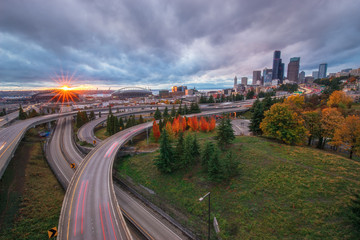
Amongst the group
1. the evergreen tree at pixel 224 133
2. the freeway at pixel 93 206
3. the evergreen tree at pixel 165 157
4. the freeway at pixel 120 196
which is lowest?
the freeway at pixel 120 196

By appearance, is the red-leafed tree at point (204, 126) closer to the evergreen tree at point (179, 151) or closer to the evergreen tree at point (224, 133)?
the evergreen tree at point (224, 133)

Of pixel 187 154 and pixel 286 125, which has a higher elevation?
pixel 286 125

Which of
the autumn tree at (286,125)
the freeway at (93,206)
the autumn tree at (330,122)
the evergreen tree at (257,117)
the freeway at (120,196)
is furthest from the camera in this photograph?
the evergreen tree at (257,117)

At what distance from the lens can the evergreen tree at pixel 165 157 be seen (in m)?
29.6

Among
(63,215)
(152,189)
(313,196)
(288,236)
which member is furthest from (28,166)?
(313,196)

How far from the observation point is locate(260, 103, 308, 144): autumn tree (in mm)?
33853

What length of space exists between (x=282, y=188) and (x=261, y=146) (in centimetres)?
1425

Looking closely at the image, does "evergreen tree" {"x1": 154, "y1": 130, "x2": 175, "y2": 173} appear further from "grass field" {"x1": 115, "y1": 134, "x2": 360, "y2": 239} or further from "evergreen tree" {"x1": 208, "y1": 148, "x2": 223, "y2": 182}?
"evergreen tree" {"x1": 208, "y1": 148, "x2": 223, "y2": 182}

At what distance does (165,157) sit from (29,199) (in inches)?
880

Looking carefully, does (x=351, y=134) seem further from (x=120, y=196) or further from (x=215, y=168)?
(x=120, y=196)

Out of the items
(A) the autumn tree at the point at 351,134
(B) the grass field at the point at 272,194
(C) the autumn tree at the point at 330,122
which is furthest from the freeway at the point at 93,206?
(C) the autumn tree at the point at 330,122

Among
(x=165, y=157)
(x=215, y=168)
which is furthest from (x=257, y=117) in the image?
(x=165, y=157)

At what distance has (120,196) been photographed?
2606 cm

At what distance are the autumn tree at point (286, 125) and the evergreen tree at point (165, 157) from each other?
81.4ft
